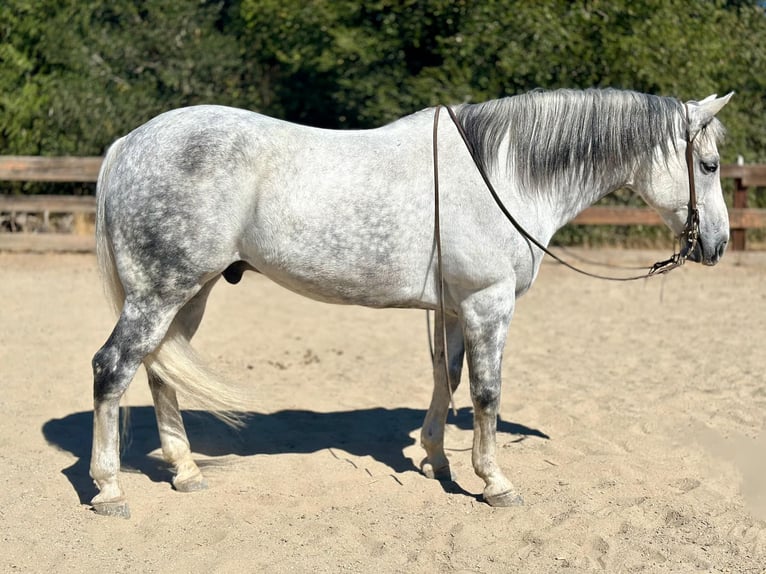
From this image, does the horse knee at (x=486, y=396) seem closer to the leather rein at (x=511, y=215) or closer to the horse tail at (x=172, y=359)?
the leather rein at (x=511, y=215)

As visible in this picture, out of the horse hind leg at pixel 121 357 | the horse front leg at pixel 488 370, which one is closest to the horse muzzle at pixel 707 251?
the horse front leg at pixel 488 370

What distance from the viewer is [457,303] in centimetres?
424

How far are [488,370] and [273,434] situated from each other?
1672mm

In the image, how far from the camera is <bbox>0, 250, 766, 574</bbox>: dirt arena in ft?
12.4

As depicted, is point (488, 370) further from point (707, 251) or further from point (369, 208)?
point (707, 251)

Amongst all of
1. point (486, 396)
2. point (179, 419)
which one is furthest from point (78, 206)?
point (486, 396)

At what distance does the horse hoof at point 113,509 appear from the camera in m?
4.09

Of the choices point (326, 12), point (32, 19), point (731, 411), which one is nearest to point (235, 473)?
point (731, 411)

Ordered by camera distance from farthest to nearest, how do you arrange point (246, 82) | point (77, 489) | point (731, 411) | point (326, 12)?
point (246, 82)
point (326, 12)
point (731, 411)
point (77, 489)

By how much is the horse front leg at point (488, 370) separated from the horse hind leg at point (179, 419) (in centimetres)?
129

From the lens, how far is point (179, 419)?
4.63 m

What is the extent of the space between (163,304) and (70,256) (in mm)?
7791

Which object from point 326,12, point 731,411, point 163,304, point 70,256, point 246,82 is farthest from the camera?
point 246,82

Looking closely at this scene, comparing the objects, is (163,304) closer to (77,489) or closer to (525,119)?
(77,489)
